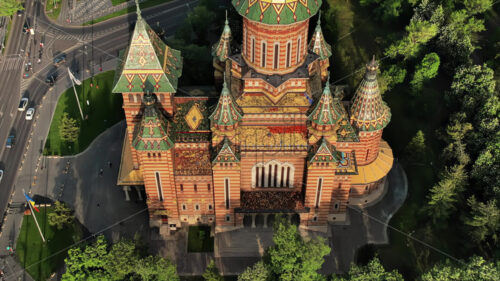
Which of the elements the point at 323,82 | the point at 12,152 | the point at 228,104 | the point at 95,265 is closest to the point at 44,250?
the point at 95,265

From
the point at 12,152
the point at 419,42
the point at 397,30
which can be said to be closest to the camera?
the point at 12,152

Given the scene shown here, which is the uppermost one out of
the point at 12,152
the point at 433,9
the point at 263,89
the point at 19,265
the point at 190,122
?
the point at 433,9

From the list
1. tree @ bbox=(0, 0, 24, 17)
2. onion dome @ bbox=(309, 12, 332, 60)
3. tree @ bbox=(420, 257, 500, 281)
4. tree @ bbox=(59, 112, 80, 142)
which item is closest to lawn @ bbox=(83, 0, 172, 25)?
tree @ bbox=(0, 0, 24, 17)

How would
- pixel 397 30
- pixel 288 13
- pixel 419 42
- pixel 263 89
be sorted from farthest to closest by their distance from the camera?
pixel 397 30
pixel 419 42
pixel 263 89
pixel 288 13

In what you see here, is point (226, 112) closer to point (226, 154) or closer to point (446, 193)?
point (226, 154)

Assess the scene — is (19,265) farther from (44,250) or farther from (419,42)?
(419,42)

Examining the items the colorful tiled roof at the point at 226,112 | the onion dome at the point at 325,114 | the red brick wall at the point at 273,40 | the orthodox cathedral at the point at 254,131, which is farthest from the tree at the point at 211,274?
the red brick wall at the point at 273,40

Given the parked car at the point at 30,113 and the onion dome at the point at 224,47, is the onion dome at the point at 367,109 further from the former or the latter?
the parked car at the point at 30,113
